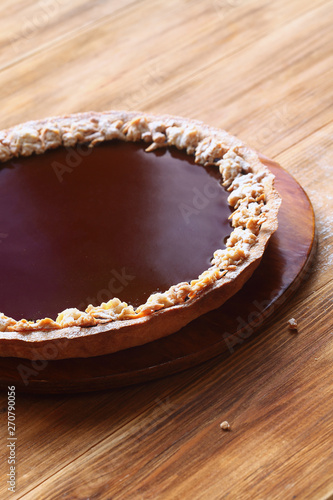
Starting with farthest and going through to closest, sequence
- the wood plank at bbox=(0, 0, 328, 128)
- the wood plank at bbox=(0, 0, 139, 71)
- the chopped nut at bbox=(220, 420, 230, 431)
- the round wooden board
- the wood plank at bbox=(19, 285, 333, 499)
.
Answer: the wood plank at bbox=(0, 0, 139, 71) < the wood plank at bbox=(0, 0, 328, 128) < the round wooden board < the chopped nut at bbox=(220, 420, 230, 431) < the wood plank at bbox=(19, 285, 333, 499)

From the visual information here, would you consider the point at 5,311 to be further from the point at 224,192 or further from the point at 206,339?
the point at 224,192

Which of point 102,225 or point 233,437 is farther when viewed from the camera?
point 102,225

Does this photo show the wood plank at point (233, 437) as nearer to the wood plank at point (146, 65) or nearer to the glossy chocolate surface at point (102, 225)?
the glossy chocolate surface at point (102, 225)

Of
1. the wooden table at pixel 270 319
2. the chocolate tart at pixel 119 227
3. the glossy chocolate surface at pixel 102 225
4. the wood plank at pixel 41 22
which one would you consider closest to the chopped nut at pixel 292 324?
the wooden table at pixel 270 319

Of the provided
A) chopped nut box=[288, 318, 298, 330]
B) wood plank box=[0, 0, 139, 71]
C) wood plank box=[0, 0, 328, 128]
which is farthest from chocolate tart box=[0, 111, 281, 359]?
wood plank box=[0, 0, 139, 71]

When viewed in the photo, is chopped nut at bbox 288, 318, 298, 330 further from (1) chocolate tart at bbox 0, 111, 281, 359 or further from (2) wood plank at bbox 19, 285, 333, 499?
(1) chocolate tart at bbox 0, 111, 281, 359

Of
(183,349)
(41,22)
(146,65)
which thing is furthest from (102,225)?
(41,22)

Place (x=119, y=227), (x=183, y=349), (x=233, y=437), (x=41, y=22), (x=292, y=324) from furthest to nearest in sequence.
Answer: (x=41, y=22) → (x=119, y=227) → (x=292, y=324) → (x=183, y=349) → (x=233, y=437)

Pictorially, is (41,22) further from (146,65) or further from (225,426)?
(225,426)

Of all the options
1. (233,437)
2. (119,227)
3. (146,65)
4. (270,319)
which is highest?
(146,65)

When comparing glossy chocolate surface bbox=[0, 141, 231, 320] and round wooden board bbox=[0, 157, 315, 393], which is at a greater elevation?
glossy chocolate surface bbox=[0, 141, 231, 320]
